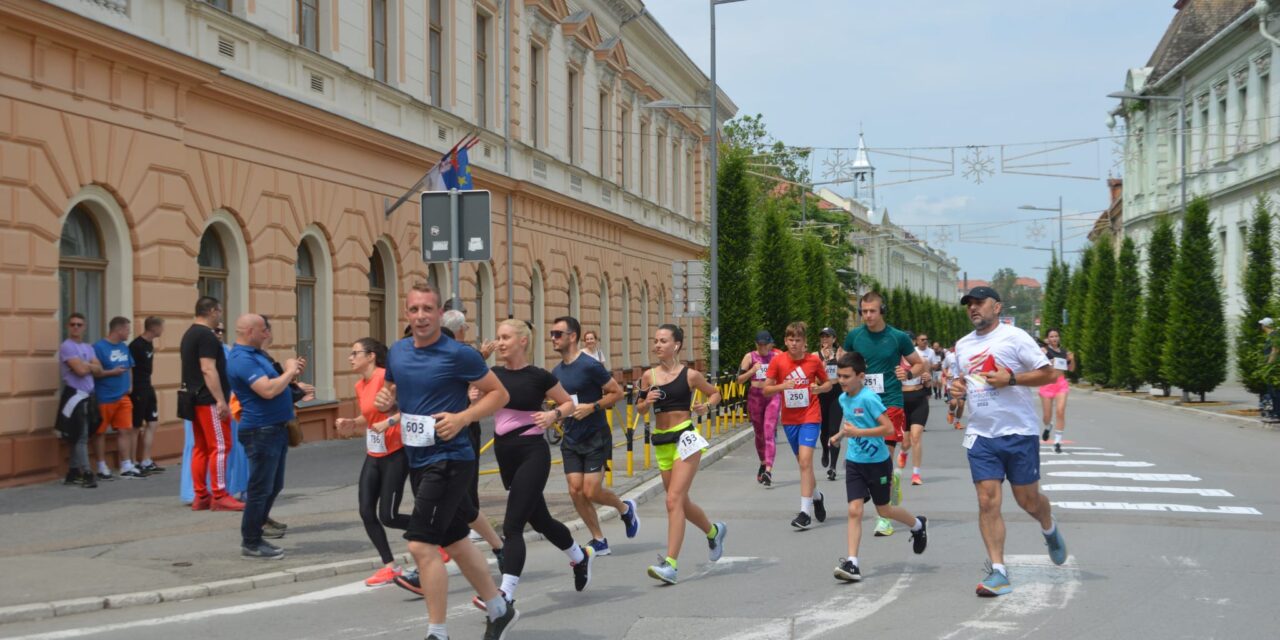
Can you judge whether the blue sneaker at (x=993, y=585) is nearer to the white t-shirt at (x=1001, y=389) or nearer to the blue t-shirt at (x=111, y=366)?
the white t-shirt at (x=1001, y=389)

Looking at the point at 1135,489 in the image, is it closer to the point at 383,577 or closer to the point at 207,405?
the point at 383,577

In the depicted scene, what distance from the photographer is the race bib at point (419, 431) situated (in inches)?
257

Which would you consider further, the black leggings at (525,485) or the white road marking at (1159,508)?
the white road marking at (1159,508)

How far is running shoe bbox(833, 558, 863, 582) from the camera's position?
8.58m

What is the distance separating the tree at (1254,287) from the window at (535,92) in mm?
16609

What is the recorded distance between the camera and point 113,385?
14.5 metres

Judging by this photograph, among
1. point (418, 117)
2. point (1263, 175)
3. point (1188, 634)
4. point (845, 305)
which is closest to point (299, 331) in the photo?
point (418, 117)

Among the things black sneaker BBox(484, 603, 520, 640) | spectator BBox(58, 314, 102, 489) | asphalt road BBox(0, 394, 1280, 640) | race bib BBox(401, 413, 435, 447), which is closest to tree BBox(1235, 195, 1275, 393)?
asphalt road BBox(0, 394, 1280, 640)

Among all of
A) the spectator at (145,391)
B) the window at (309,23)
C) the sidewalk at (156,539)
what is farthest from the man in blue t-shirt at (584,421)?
the window at (309,23)

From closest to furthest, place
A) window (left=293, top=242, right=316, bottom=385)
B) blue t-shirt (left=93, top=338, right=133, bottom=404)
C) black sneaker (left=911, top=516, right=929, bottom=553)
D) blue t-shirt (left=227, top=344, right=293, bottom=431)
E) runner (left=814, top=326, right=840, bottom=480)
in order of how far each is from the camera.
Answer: black sneaker (left=911, top=516, right=929, bottom=553), blue t-shirt (left=227, top=344, right=293, bottom=431), blue t-shirt (left=93, top=338, right=133, bottom=404), runner (left=814, top=326, right=840, bottom=480), window (left=293, top=242, right=316, bottom=385)

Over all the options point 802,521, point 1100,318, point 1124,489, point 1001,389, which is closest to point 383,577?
point 802,521

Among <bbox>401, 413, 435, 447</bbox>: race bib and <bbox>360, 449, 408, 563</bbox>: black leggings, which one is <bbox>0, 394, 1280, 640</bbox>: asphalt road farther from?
<bbox>401, 413, 435, 447</bbox>: race bib

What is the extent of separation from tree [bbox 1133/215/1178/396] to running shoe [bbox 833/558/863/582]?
31202 millimetres

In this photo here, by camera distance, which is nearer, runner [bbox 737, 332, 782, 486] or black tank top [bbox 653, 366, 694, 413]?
black tank top [bbox 653, 366, 694, 413]
